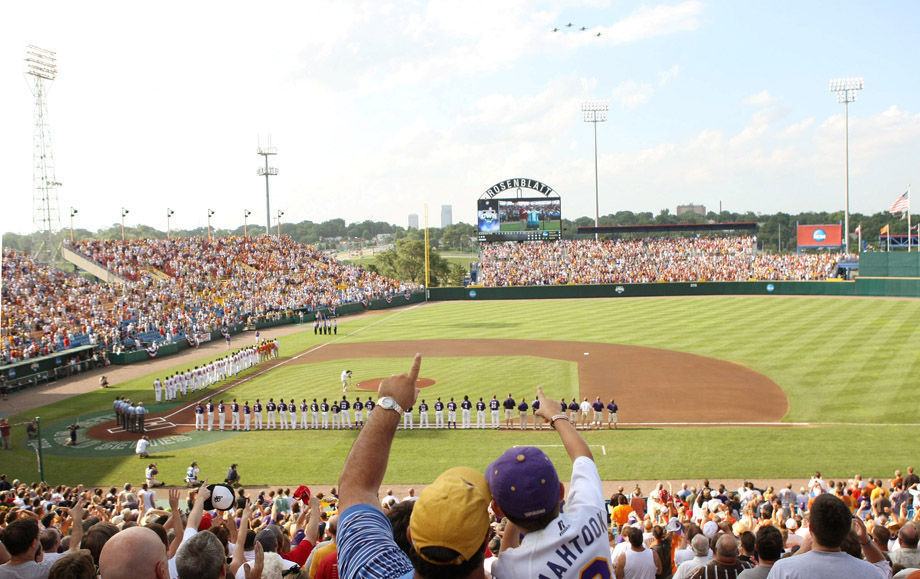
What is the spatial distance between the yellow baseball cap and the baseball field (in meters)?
16.3

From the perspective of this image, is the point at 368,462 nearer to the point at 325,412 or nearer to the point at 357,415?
the point at 357,415

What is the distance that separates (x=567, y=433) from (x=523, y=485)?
0.60 meters

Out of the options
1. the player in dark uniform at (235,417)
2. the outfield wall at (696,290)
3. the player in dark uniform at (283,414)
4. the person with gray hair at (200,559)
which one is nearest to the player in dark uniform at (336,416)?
the player in dark uniform at (283,414)

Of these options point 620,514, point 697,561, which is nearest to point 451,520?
point 697,561

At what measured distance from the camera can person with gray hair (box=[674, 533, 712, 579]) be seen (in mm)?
5297

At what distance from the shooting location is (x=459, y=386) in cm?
2772

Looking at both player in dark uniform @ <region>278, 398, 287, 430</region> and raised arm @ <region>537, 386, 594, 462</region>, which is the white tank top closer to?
raised arm @ <region>537, 386, 594, 462</region>

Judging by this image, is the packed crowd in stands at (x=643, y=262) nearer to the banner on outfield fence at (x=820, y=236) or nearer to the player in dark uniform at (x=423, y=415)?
the banner on outfield fence at (x=820, y=236)

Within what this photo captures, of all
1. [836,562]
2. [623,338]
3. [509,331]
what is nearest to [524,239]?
[509,331]

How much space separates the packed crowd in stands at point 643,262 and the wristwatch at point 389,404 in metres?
63.4

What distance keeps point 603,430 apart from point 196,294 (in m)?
39.9

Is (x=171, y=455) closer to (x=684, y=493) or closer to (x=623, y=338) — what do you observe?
(x=684, y=493)

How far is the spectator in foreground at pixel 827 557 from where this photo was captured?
3.52m

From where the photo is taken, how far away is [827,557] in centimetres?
360
